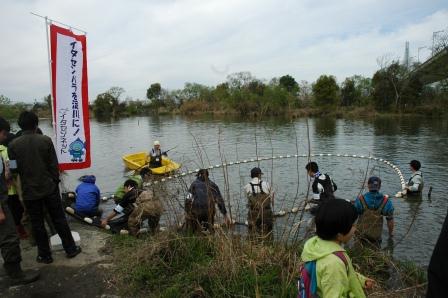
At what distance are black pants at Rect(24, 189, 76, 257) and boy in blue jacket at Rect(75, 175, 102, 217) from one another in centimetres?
310

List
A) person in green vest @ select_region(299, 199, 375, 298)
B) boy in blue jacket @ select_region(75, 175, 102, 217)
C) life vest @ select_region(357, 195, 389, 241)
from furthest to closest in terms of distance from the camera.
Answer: boy in blue jacket @ select_region(75, 175, 102, 217), life vest @ select_region(357, 195, 389, 241), person in green vest @ select_region(299, 199, 375, 298)

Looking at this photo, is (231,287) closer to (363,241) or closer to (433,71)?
(363,241)

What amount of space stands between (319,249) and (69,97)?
614 centimetres

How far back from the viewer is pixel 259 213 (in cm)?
458

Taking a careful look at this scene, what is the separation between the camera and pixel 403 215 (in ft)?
29.1

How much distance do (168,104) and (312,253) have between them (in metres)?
91.2

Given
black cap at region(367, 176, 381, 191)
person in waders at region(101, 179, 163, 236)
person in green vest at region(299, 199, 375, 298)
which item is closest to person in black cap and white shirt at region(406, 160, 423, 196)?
black cap at region(367, 176, 381, 191)

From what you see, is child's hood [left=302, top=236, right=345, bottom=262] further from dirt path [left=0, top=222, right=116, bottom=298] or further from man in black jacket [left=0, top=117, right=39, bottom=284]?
man in black jacket [left=0, top=117, right=39, bottom=284]

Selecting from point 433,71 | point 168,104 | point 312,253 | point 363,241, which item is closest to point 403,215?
point 363,241

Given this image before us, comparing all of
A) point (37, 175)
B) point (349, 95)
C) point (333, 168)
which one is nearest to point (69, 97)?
point (37, 175)

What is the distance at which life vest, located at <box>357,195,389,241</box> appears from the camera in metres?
5.53

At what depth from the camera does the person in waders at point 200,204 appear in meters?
5.09

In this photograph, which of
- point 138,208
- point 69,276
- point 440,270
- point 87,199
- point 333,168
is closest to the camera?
point 440,270

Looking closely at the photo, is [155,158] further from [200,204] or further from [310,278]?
[310,278]
